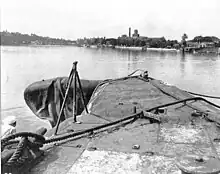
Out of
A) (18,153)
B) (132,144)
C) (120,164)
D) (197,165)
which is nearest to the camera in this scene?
(197,165)

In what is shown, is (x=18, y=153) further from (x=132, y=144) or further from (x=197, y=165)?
(x=197, y=165)

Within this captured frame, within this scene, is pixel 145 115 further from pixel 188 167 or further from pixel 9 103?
pixel 9 103

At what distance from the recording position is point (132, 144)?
4094mm

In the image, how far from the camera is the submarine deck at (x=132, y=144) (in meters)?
3.35

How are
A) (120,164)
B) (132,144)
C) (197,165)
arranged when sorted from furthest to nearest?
1. (132,144)
2. (120,164)
3. (197,165)

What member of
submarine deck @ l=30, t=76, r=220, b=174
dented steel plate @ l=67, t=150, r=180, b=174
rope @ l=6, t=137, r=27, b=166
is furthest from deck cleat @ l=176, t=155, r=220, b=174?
rope @ l=6, t=137, r=27, b=166

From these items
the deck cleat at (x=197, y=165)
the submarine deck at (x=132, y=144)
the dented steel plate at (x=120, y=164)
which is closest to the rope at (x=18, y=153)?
the submarine deck at (x=132, y=144)

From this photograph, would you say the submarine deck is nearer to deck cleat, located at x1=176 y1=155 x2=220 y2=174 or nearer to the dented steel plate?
the dented steel plate

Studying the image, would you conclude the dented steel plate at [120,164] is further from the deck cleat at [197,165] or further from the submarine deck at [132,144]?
the deck cleat at [197,165]

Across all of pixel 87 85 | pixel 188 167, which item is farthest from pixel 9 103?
pixel 188 167

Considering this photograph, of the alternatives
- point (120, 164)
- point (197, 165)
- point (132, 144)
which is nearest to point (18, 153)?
point (120, 164)

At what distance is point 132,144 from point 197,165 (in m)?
1.68

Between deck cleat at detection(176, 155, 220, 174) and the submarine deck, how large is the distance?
48cm

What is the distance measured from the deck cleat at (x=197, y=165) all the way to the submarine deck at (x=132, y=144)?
478 mm
